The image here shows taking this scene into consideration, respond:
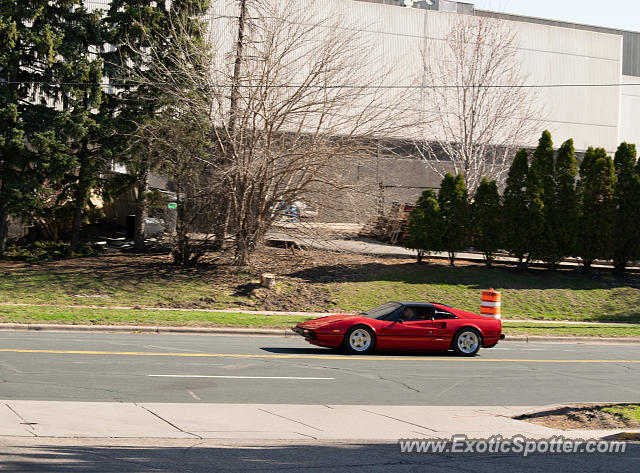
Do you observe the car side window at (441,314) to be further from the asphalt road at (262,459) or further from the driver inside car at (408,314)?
the asphalt road at (262,459)

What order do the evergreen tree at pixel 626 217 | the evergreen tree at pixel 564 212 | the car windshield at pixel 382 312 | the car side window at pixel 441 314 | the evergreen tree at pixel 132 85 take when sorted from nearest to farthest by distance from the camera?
1. the car windshield at pixel 382 312
2. the car side window at pixel 441 314
3. the evergreen tree at pixel 132 85
4. the evergreen tree at pixel 564 212
5. the evergreen tree at pixel 626 217

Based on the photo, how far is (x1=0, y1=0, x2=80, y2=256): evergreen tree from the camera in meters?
27.2

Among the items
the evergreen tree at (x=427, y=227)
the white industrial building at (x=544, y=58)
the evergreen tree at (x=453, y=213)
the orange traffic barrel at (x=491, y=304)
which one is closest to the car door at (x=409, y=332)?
the orange traffic barrel at (x=491, y=304)

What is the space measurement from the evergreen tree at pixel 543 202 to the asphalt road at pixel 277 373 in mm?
12185

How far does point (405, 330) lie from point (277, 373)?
13.9ft

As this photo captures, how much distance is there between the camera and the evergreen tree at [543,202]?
2950 cm

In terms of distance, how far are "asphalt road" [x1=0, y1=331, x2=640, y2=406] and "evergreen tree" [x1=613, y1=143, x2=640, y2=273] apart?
13762 mm

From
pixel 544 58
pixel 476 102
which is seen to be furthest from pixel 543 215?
pixel 544 58

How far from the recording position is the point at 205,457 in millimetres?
7254

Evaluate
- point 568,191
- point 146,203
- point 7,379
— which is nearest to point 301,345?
point 7,379

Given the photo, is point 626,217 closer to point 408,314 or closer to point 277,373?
point 408,314

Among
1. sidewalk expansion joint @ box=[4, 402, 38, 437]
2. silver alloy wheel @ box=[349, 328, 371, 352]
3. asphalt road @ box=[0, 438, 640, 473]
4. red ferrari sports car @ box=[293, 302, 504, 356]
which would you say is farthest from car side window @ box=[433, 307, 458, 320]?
sidewalk expansion joint @ box=[4, 402, 38, 437]

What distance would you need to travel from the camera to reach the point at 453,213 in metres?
29.5

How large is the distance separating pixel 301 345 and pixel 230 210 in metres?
11.3
